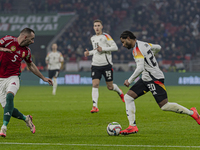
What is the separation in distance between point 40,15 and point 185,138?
3092 centimetres

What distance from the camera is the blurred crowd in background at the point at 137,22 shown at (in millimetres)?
32356

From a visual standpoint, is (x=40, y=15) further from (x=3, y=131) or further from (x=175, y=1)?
(x=3, y=131)

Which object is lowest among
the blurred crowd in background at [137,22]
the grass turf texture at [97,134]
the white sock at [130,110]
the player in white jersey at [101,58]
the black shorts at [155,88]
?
the grass turf texture at [97,134]

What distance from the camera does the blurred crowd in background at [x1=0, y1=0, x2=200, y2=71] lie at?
106 feet

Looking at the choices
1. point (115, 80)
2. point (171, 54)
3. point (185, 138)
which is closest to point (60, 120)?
point (185, 138)

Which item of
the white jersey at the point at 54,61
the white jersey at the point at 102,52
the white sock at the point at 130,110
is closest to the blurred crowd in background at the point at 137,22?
the white jersey at the point at 54,61

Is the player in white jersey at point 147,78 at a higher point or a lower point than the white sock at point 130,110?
higher

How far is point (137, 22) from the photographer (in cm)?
3553

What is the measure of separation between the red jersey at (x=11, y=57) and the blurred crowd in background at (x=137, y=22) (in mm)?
23622

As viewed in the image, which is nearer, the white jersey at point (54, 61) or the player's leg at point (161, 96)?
the player's leg at point (161, 96)

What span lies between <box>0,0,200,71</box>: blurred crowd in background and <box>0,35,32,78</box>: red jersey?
930 inches

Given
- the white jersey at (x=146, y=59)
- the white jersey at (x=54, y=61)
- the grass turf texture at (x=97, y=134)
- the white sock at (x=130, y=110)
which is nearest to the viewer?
the grass turf texture at (x=97, y=134)

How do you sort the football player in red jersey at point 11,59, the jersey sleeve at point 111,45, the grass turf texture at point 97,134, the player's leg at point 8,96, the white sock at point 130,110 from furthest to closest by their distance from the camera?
the jersey sleeve at point 111,45, the white sock at point 130,110, the football player in red jersey at point 11,59, the player's leg at point 8,96, the grass turf texture at point 97,134

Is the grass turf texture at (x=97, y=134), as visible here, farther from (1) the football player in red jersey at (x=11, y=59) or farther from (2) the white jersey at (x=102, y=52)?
(2) the white jersey at (x=102, y=52)
